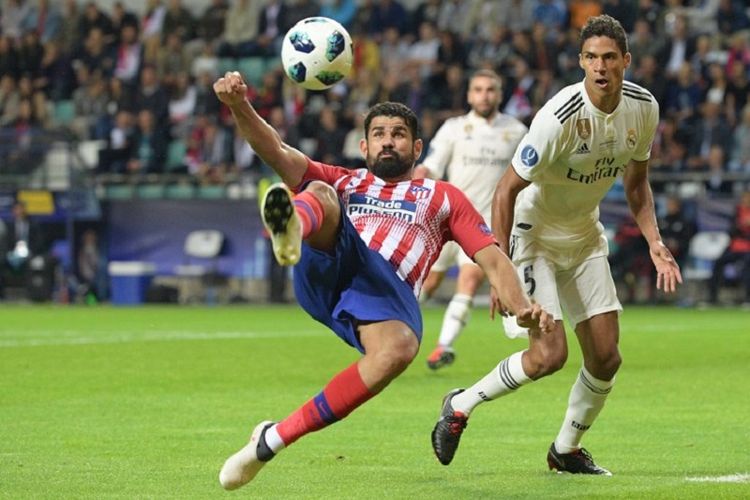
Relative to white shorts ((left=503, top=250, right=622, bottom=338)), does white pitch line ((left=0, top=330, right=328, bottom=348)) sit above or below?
below

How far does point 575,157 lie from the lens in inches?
304

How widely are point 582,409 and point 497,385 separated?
47 cm

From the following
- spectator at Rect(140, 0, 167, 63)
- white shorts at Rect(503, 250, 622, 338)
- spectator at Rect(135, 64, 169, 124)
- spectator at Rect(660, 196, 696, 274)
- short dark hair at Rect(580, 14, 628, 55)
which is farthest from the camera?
spectator at Rect(140, 0, 167, 63)

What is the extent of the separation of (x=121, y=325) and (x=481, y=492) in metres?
12.7

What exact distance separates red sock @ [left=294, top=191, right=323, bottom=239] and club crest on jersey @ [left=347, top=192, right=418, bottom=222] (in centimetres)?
71

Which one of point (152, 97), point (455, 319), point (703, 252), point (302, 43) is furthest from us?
point (152, 97)

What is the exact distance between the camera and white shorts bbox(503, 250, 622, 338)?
25.9 ft

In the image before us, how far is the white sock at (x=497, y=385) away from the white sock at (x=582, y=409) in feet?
0.98

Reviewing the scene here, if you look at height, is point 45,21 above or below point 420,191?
below

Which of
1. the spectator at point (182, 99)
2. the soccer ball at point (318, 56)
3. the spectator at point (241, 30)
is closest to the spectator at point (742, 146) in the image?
the spectator at point (241, 30)

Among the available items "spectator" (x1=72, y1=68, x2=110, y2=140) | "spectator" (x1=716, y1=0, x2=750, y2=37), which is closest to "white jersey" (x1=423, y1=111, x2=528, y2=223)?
"spectator" (x1=716, y1=0, x2=750, y2=37)

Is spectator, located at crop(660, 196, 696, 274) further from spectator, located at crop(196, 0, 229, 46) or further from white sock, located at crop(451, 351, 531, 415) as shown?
white sock, located at crop(451, 351, 531, 415)

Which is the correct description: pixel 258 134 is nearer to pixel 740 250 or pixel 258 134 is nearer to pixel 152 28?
pixel 740 250

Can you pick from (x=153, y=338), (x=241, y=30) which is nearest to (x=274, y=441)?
(x=153, y=338)
